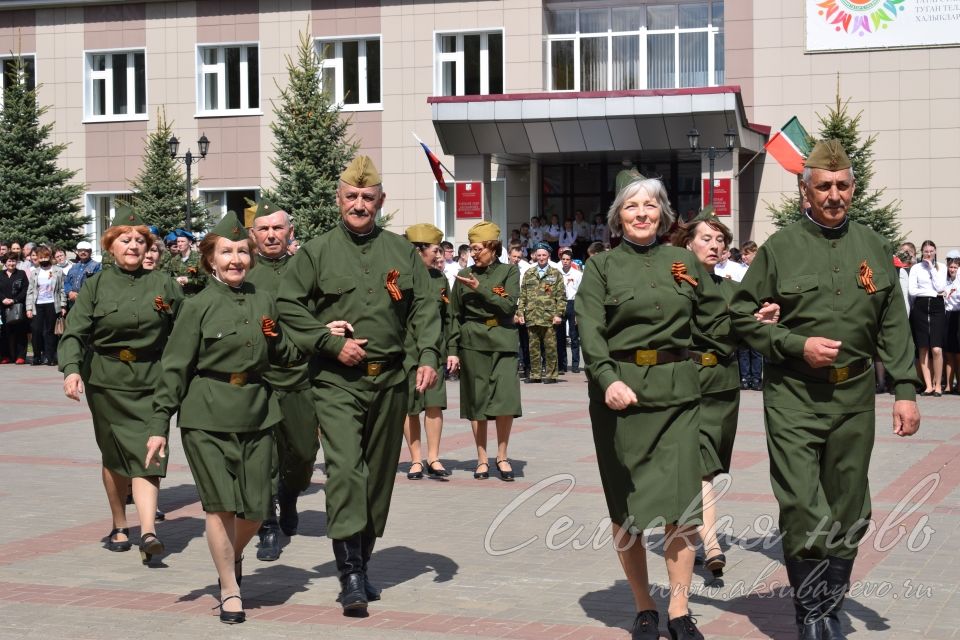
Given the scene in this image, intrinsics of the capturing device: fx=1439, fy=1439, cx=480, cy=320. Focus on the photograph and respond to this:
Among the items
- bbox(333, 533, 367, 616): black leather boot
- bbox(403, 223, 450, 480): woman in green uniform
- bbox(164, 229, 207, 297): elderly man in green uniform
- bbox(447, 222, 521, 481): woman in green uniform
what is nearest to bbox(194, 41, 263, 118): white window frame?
bbox(164, 229, 207, 297): elderly man in green uniform

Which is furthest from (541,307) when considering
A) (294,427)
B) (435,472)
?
(294,427)

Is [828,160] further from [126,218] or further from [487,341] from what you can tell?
[487,341]

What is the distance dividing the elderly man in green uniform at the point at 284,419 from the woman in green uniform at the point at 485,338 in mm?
2885

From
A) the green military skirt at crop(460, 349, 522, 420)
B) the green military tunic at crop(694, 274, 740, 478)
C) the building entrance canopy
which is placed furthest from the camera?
the building entrance canopy

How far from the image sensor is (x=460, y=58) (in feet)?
112

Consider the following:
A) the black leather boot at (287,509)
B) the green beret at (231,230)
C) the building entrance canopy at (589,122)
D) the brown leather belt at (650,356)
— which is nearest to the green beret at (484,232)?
the black leather boot at (287,509)

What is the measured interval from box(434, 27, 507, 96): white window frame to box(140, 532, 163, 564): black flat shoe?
2627 cm

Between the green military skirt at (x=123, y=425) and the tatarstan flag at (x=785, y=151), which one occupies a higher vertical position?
the tatarstan flag at (x=785, y=151)

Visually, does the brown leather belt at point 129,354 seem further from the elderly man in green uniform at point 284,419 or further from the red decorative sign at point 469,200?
the red decorative sign at point 469,200

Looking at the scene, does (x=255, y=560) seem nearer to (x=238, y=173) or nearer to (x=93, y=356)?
(x=93, y=356)

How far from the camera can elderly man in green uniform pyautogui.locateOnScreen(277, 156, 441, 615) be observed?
23.6ft

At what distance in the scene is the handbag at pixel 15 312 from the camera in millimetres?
25188

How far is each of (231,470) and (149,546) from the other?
140 cm

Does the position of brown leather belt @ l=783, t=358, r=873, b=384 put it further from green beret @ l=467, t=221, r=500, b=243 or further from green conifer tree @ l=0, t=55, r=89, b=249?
green conifer tree @ l=0, t=55, r=89, b=249
